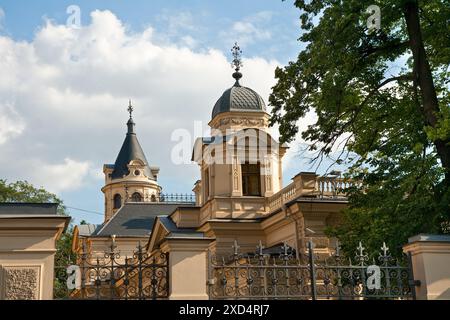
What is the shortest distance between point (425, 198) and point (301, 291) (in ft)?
21.1

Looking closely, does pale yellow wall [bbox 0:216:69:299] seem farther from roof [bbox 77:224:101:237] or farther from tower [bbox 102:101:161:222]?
tower [bbox 102:101:161:222]

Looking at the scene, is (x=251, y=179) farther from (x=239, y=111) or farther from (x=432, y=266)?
(x=432, y=266)

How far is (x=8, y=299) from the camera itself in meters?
8.70

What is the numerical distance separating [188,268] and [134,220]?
39.5 meters

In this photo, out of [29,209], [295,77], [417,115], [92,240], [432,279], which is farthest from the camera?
[92,240]

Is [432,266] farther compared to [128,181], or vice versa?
[128,181]

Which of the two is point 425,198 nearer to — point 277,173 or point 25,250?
point 25,250

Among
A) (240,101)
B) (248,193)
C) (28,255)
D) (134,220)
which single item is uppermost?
(240,101)

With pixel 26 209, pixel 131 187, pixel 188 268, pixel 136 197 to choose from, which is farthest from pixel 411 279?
pixel 131 187

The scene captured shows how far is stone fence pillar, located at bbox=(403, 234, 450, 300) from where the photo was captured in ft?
32.4

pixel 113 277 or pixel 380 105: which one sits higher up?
pixel 380 105

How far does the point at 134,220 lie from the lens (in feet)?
158

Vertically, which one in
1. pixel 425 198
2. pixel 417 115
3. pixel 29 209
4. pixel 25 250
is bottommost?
pixel 25 250
